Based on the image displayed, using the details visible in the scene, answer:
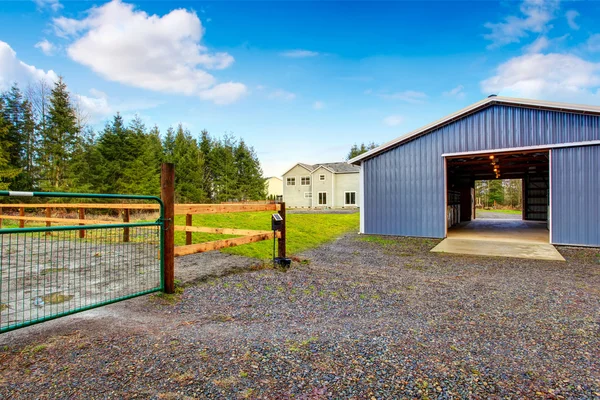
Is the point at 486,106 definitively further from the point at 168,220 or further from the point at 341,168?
the point at 341,168

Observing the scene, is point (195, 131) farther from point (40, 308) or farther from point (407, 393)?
point (407, 393)

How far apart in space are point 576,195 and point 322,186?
2514 centimetres

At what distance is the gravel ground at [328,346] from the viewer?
Result: 1.89 metres

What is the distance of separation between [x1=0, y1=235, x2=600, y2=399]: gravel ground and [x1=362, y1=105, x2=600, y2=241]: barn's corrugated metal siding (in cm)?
596

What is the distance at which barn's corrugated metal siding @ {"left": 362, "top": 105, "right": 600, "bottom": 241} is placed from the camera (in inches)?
335

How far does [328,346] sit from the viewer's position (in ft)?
8.12

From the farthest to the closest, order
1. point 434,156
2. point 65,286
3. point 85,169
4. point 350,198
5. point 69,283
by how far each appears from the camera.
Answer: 1. point 350,198
2. point 85,169
3. point 434,156
4. point 69,283
5. point 65,286

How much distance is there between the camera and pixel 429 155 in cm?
1038

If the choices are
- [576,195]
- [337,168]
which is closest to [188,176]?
[337,168]

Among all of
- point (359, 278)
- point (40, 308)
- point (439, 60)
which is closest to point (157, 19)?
point (40, 308)

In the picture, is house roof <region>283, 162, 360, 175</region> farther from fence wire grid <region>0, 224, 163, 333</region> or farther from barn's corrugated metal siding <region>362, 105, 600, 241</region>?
fence wire grid <region>0, 224, 163, 333</region>

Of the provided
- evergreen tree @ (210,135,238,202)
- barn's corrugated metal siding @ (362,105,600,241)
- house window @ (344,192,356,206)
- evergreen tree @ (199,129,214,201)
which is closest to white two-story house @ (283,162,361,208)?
house window @ (344,192,356,206)

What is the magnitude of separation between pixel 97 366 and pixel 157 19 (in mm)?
12467

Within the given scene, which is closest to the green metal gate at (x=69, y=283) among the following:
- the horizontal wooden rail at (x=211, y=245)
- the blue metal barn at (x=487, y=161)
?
the horizontal wooden rail at (x=211, y=245)
